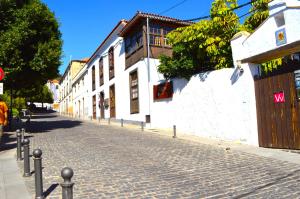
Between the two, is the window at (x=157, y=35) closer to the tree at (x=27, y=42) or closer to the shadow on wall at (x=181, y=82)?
the shadow on wall at (x=181, y=82)

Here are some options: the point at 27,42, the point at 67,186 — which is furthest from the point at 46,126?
the point at 67,186

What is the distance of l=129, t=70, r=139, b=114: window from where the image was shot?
823 inches

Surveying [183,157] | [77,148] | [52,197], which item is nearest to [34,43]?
[77,148]

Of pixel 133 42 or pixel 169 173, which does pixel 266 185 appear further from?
pixel 133 42

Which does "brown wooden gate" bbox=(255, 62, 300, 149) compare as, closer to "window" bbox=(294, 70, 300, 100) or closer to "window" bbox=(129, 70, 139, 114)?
"window" bbox=(294, 70, 300, 100)

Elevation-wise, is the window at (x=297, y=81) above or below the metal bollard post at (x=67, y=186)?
above

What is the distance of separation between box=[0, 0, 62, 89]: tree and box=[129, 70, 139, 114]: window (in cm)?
586

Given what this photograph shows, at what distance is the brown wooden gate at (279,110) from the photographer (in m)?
8.97

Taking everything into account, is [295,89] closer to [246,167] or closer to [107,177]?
[246,167]

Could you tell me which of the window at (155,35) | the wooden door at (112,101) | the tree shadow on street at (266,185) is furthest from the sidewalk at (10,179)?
the wooden door at (112,101)

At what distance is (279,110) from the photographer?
9.48 metres

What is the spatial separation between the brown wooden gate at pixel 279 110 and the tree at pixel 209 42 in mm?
3224

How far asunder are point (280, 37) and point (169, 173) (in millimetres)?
5627

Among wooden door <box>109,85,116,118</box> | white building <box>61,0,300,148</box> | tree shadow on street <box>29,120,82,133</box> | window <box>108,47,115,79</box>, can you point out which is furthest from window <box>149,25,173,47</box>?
tree shadow on street <box>29,120,82,133</box>
